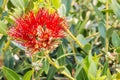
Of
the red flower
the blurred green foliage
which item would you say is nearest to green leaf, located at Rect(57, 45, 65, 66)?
the blurred green foliage

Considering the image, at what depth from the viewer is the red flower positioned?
123 cm

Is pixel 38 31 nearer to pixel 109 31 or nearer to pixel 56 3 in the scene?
pixel 56 3

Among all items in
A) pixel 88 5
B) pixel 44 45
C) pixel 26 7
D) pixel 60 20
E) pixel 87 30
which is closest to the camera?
pixel 44 45

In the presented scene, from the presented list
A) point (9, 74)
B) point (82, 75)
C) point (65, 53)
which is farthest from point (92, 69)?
point (65, 53)

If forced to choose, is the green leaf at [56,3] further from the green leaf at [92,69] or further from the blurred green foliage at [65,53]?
the green leaf at [92,69]

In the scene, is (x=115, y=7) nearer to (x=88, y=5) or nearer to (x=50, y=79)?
(x=50, y=79)

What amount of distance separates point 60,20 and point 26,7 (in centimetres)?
16

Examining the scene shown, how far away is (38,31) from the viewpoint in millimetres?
1220

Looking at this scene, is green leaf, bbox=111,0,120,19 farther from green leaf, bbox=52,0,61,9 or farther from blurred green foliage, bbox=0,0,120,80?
green leaf, bbox=52,0,61,9

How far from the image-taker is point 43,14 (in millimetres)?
1285

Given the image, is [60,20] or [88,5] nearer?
[60,20]

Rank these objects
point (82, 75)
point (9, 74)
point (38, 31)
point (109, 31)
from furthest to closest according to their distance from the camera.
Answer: point (109, 31) < point (82, 75) < point (9, 74) < point (38, 31)

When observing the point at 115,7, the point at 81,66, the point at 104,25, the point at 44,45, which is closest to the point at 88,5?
the point at 104,25

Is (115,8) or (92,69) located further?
(115,8)
